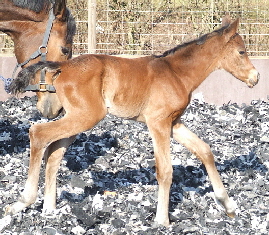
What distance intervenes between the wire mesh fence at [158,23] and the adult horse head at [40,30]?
17.2 feet

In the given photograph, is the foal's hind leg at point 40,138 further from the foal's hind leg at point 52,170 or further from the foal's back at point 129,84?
the foal's hind leg at point 52,170

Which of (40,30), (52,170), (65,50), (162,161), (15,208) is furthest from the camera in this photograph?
(40,30)

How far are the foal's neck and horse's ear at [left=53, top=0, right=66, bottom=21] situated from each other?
1.22 meters

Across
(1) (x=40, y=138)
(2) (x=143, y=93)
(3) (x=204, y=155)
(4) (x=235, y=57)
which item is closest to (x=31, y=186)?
(1) (x=40, y=138)

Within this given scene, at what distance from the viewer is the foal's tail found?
205 inches

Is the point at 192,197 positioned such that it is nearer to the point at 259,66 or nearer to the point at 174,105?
the point at 174,105

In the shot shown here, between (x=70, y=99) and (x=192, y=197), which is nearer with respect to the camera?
(x=70, y=99)

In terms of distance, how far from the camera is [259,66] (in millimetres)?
11234

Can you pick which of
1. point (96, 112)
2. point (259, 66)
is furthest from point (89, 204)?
point (259, 66)

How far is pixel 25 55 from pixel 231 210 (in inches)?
106

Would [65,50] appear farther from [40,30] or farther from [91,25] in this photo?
[91,25]

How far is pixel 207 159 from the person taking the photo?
5.72 metres

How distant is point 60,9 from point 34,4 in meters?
0.49

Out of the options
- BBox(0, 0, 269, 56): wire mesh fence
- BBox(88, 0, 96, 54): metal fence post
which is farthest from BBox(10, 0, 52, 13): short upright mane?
BBox(0, 0, 269, 56): wire mesh fence
